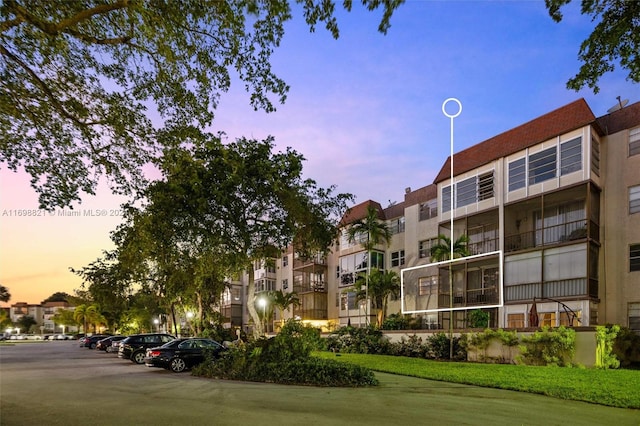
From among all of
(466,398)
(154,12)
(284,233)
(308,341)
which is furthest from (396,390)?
(154,12)

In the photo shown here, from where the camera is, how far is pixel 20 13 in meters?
7.43

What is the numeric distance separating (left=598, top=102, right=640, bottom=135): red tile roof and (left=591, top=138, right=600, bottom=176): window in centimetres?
85

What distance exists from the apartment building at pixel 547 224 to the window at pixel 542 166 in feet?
0.19

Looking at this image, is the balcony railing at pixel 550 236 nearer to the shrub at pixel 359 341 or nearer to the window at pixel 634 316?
the window at pixel 634 316

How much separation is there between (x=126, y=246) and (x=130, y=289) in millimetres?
24568

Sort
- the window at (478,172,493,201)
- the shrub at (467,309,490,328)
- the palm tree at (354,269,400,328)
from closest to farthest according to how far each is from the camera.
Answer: the shrub at (467,309,490,328), the window at (478,172,493,201), the palm tree at (354,269,400,328)

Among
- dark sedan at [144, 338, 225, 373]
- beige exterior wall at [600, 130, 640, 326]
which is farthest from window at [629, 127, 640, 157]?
dark sedan at [144, 338, 225, 373]

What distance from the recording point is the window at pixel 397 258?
128 ft

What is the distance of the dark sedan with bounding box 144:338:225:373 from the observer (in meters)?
19.1

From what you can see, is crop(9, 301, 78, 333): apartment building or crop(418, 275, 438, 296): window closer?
crop(418, 275, 438, 296): window

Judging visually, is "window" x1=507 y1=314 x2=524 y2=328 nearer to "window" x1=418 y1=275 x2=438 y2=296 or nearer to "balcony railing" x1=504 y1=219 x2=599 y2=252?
"balcony railing" x1=504 y1=219 x2=599 y2=252

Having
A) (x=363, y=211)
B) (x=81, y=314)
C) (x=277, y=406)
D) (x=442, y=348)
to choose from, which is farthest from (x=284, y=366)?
(x=81, y=314)

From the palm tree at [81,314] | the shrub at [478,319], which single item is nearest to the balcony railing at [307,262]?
the shrub at [478,319]

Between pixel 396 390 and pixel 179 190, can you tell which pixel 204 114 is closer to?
pixel 179 190
